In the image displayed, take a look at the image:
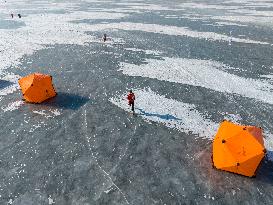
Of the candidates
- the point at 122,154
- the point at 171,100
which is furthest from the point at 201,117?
the point at 122,154

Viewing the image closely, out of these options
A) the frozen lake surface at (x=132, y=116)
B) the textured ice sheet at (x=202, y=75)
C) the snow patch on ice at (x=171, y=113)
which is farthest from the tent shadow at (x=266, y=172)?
the textured ice sheet at (x=202, y=75)

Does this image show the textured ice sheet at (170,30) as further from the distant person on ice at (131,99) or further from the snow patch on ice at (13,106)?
the snow patch on ice at (13,106)

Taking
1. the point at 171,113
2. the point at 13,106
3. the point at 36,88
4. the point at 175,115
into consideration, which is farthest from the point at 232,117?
the point at 13,106

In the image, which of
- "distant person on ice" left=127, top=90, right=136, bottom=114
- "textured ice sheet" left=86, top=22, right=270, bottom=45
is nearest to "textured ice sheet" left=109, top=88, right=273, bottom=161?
"distant person on ice" left=127, top=90, right=136, bottom=114

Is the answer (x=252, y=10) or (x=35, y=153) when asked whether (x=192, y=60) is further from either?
(x=252, y=10)

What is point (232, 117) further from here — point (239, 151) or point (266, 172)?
point (239, 151)

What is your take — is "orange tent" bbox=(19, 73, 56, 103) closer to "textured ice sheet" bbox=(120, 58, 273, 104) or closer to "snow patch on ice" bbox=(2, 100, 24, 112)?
"snow patch on ice" bbox=(2, 100, 24, 112)
